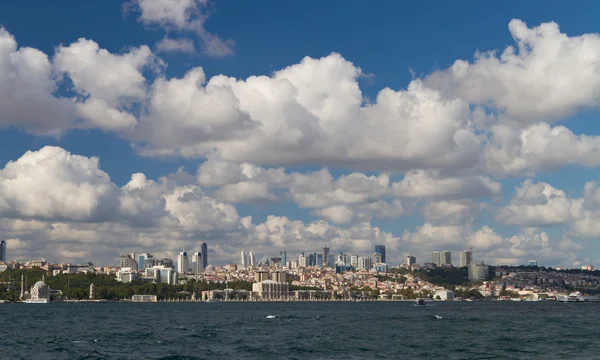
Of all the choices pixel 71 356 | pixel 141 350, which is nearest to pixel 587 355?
pixel 141 350

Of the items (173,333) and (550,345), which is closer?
(550,345)

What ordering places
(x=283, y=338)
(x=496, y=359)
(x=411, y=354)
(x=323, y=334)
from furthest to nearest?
1. (x=323, y=334)
2. (x=283, y=338)
3. (x=411, y=354)
4. (x=496, y=359)

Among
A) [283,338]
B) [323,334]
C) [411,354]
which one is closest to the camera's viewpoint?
[411,354]

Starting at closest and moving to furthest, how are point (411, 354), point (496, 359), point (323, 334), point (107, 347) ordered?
1. point (496, 359)
2. point (411, 354)
3. point (107, 347)
4. point (323, 334)

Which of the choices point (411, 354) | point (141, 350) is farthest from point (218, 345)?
point (411, 354)

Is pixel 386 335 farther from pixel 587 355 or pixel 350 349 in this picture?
pixel 587 355

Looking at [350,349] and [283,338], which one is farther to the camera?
[283,338]

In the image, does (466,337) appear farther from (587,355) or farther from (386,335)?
(587,355)

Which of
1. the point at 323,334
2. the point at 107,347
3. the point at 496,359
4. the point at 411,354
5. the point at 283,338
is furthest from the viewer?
the point at 323,334
